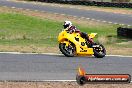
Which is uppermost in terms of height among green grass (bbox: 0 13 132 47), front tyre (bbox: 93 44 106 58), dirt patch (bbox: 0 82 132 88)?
dirt patch (bbox: 0 82 132 88)

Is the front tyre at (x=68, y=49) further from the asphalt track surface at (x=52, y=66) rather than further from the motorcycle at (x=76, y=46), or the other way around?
the asphalt track surface at (x=52, y=66)

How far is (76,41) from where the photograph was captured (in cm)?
1589

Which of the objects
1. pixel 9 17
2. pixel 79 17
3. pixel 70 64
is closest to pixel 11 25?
pixel 9 17

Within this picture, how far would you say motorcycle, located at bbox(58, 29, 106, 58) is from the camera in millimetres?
15781

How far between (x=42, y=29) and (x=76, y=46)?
1420 cm

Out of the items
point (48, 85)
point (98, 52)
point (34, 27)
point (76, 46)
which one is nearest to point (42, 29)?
point (34, 27)

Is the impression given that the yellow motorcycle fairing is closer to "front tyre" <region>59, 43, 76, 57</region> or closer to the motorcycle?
the motorcycle

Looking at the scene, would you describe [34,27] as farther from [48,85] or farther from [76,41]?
[48,85]

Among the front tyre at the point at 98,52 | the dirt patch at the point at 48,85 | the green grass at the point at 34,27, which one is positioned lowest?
the green grass at the point at 34,27

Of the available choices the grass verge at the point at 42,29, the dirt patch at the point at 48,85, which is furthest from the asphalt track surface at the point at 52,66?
the grass verge at the point at 42,29

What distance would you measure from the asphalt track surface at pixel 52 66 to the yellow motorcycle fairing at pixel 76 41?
33 centimetres

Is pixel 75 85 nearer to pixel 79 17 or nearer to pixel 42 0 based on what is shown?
pixel 79 17

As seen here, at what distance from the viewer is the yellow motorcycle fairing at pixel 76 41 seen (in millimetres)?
15781

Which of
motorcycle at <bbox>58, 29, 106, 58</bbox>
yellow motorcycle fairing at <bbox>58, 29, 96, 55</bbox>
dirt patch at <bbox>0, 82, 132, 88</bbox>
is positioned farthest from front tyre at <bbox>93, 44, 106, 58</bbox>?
dirt patch at <bbox>0, 82, 132, 88</bbox>
